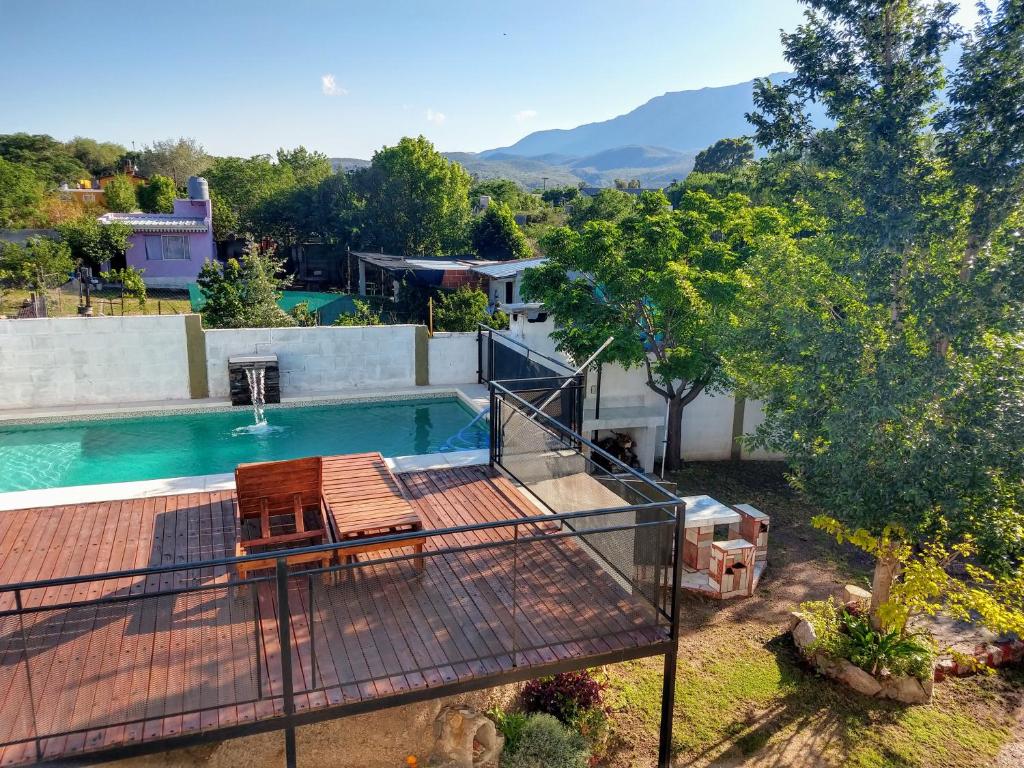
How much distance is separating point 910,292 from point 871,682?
3791 millimetres

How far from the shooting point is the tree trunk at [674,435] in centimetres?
1269

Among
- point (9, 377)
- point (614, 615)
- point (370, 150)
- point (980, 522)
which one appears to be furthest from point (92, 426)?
point (370, 150)

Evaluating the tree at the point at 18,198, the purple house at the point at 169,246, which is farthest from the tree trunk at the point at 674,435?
the tree at the point at 18,198

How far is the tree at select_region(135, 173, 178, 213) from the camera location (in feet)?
135

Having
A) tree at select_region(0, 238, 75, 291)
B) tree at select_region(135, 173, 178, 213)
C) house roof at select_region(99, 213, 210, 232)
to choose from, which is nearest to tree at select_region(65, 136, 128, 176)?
tree at select_region(135, 173, 178, 213)

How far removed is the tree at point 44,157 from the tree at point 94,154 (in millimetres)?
1015

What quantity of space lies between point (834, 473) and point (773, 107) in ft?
13.0

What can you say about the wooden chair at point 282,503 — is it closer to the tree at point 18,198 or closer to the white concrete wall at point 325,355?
the white concrete wall at point 325,355

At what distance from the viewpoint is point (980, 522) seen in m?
5.91

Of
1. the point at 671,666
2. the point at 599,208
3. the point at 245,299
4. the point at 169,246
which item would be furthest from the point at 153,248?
the point at 671,666

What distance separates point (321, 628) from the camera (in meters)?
5.04

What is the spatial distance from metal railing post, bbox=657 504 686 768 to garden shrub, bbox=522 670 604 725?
0.71 metres

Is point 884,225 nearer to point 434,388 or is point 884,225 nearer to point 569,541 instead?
point 569,541

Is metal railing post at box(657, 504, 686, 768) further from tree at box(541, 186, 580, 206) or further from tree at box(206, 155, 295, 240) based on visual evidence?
tree at box(541, 186, 580, 206)
